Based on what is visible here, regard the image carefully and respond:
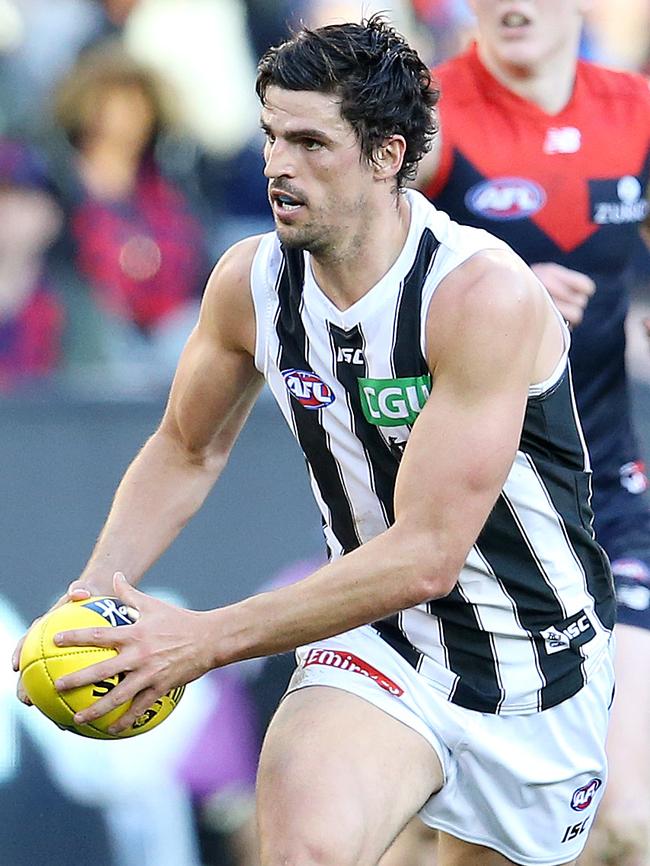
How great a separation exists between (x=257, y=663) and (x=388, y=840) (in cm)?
174

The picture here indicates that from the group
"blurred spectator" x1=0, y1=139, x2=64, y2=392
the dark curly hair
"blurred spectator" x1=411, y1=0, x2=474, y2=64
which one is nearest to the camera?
the dark curly hair

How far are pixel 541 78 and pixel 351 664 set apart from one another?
1.98 metres

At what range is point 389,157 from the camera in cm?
323

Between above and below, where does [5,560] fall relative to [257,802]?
below

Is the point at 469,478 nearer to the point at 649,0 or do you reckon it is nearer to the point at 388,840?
the point at 388,840

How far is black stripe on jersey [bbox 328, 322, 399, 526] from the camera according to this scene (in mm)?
3227

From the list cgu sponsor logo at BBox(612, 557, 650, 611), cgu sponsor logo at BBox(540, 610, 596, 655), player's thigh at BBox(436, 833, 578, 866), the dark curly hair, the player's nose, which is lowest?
player's thigh at BBox(436, 833, 578, 866)

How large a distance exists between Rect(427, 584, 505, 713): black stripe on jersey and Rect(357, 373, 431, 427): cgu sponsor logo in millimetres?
427

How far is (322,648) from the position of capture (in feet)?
11.3

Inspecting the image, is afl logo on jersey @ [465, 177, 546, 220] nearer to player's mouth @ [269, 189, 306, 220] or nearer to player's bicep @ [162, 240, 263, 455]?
player's bicep @ [162, 240, 263, 455]

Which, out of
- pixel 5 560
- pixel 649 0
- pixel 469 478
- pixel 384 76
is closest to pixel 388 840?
pixel 469 478

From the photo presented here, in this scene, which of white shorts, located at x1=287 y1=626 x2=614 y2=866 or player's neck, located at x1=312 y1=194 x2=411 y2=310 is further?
white shorts, located at x1=287 y1=626 x2=614 y2=866

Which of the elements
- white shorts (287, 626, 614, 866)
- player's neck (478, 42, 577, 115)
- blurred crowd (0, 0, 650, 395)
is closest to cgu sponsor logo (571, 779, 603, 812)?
white shorts (287, 626, 614, 866)

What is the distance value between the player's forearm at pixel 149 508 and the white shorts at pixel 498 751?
0.42 meters
